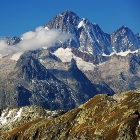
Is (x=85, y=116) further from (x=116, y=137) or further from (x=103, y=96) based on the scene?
(x=116, y=137)

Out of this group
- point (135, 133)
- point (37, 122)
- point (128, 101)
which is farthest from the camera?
point (37, 122)

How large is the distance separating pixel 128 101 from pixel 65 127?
2990cm

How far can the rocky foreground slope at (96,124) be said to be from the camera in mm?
134875

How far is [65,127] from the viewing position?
171m

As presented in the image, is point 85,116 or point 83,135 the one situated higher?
point 85,116

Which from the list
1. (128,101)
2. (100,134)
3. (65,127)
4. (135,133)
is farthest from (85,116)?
(135,133)

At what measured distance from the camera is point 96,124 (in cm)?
15762

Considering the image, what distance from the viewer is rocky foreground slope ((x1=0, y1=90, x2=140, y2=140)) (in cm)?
13488

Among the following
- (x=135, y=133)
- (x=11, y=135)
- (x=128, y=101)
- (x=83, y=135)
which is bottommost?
(x=135, y=133)

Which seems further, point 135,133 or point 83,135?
point 83,135

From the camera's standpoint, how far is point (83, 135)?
5782 inches

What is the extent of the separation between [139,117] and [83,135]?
22.7 metres

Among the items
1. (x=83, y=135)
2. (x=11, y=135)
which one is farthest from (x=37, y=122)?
(x=83, y=135)

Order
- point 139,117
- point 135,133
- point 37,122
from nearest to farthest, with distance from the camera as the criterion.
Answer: point 135,133
point 139,117
point 37,122
